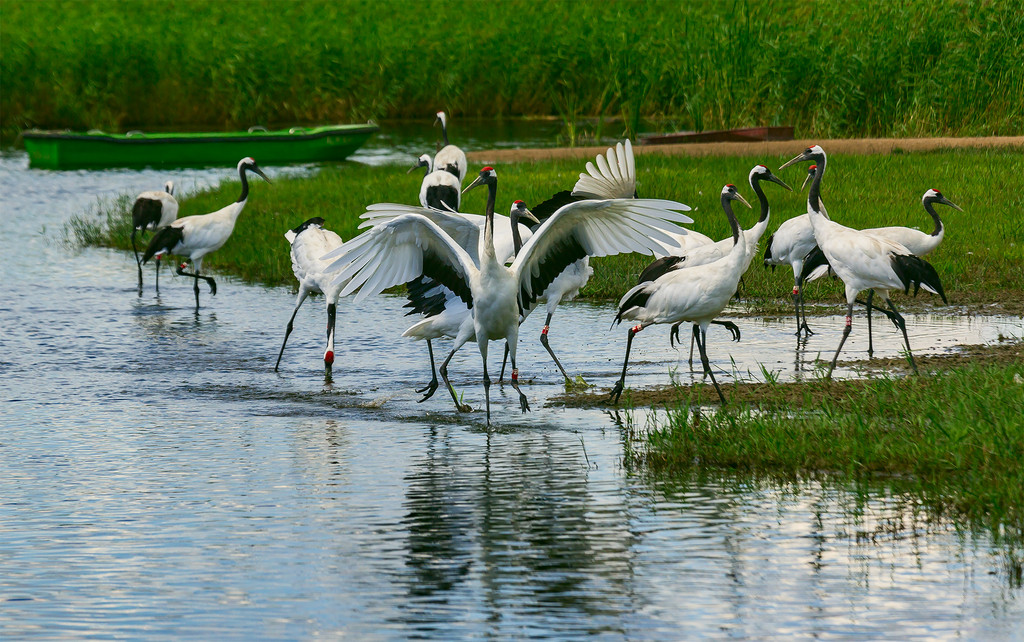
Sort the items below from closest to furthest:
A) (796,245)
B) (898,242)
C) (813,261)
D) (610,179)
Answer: (898,242)
(813,261)
(610,179)
(796,245)

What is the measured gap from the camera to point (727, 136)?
A: 65.5 ft

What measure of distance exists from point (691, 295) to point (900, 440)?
7.33ft

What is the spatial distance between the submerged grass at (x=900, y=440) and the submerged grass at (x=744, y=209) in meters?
4.40

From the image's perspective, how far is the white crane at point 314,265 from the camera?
34.0 feet

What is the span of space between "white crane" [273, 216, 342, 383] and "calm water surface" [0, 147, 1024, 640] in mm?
410

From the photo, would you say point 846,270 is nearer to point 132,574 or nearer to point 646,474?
point 646,474

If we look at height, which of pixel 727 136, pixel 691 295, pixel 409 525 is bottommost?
pixel 409 525

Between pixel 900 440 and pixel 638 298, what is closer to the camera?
pixel 900 440

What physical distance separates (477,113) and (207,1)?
1868 cm

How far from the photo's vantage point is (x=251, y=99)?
30.4 m

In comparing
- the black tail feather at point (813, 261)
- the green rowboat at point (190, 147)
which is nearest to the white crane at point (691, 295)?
the black tail feather at point (813, 261)

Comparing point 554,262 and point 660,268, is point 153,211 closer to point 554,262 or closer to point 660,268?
point 660,268

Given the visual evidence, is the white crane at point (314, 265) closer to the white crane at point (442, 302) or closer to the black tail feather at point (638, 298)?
the white crane at point (442, 302)

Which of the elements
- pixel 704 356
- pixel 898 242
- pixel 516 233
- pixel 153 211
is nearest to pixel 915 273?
pixel 898 242
